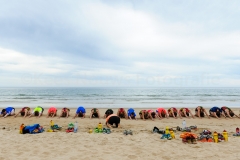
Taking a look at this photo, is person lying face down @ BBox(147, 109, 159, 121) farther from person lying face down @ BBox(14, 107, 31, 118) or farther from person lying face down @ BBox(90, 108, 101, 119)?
person lying face down @ BBox(14, 107, 31, 118)

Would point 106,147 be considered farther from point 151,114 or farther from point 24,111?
point 24,111

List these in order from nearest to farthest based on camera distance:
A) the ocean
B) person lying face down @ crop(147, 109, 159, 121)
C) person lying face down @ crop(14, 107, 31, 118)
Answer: person lying face down @ crop(147, 109, 159, 121) → person lying face down @ crop(14, 107, 31, 118) → the ocean

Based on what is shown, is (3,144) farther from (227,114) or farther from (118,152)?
(227,114)

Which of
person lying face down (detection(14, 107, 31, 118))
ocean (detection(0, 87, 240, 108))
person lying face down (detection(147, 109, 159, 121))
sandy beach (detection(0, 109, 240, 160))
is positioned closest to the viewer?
sandy beach (detection(0, 109, 240, 160))

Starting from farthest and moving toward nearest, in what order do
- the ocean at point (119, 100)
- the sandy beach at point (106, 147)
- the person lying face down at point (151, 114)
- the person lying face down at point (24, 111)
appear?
the ocean at point (119, 100), the person lying face down at point (24, 111), the person lying face down at point (151, 114), the sandy beach at point (106, 147)

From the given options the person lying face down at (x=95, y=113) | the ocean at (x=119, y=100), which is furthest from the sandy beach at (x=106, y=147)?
the ocean at (x=119, y=100)

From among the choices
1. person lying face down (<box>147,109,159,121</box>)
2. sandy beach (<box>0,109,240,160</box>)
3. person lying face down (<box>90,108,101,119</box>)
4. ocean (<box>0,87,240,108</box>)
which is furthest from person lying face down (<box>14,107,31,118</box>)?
person lying face down (<box>147,109,159,121</box>)

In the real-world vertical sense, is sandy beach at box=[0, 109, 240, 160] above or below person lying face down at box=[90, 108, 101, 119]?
below

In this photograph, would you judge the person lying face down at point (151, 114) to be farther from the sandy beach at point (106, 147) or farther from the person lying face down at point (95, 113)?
the sandy beach at point (106, 147)

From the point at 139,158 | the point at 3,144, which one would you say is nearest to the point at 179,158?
the point at 139,158

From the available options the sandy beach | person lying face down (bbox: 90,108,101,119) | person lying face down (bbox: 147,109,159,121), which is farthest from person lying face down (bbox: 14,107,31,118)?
person lying face down (bbox: 147,109,159,121)

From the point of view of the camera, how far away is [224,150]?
20.7 ft

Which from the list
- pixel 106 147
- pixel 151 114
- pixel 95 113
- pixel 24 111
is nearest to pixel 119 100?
pixel 95 113

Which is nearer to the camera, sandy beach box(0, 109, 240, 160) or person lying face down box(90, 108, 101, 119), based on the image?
sandy beach box(0, 109, 240, 160)
